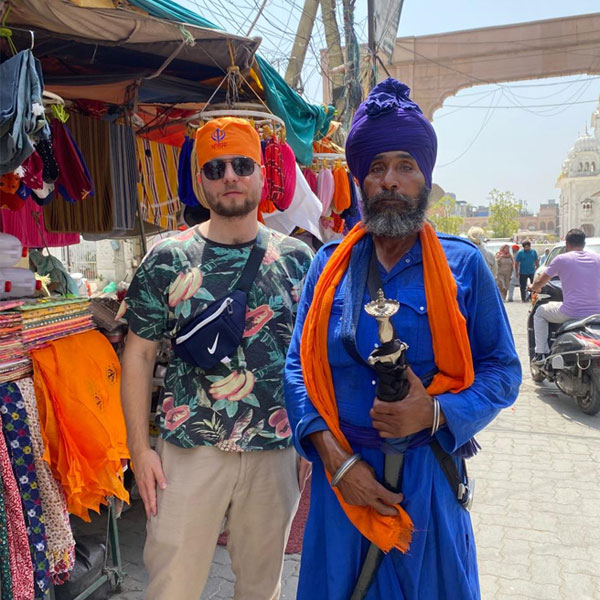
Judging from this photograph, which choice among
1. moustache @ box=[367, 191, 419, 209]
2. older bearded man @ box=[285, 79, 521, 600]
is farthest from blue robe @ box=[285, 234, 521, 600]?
moustache @ box=[367, 191, 419, 209]

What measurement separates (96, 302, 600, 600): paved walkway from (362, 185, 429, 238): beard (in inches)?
90.1

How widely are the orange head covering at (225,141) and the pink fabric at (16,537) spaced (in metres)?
1.42

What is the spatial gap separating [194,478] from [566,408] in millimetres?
5734

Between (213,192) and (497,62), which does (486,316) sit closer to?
(213,192)

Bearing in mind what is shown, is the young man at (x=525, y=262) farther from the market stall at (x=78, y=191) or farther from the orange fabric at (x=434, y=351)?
the orange fabric at (x=434, y=351)

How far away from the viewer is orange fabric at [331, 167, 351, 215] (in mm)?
5449

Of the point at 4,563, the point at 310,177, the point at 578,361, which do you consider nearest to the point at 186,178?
the point at 310,177

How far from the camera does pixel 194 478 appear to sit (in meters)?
2.05

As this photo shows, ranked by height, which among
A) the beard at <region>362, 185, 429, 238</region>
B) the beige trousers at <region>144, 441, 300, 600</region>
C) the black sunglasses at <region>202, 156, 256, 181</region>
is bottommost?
the beige trousers at <region>144, 441, 300, 600</region>

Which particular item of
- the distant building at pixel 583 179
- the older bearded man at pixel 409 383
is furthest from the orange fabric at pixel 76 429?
the distant building at pixel 583 179

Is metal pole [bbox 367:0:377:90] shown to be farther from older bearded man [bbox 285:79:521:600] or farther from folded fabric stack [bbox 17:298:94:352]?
older bearded man [bbox 285:79:521:600]

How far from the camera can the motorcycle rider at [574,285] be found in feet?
20.8

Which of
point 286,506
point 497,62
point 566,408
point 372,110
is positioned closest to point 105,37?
point 372,110

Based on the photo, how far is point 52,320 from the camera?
2672 mm
